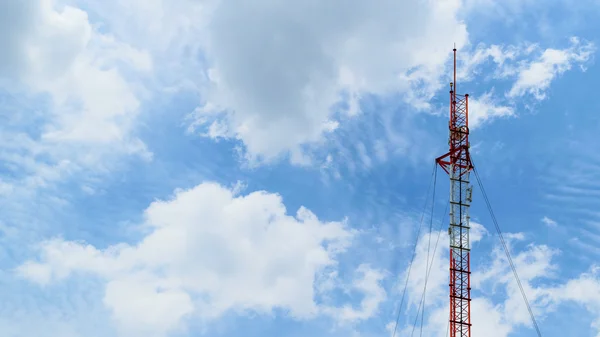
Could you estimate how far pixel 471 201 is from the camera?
16888 cm

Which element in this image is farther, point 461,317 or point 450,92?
point 450,92

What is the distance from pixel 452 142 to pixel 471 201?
38.5 ft

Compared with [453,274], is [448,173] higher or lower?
higher

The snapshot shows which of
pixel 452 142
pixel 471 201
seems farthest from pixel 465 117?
pixel 471 201

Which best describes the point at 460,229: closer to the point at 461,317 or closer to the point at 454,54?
the point at 461,317

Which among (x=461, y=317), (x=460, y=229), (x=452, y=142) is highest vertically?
(x=452, y=142)

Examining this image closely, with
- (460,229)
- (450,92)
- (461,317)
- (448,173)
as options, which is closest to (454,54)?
(450,92)

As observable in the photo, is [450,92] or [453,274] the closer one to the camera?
[453,274]

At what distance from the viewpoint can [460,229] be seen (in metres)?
168

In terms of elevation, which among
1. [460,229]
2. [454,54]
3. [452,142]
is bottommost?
[460,229]

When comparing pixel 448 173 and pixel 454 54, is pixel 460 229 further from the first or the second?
pixel 454 54

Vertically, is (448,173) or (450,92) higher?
(450,92)

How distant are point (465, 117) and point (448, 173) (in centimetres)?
1141

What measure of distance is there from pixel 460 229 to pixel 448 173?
11.0m
